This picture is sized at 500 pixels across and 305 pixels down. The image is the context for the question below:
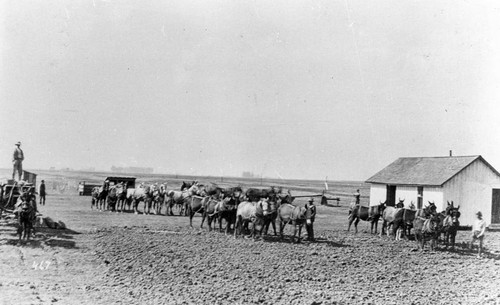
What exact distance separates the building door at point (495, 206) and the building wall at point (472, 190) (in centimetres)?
55

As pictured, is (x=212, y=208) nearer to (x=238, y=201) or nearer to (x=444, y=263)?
(x=238, y=201)

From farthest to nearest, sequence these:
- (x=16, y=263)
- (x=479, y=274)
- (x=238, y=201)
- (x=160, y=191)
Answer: (x=160, y=191) → (x=238, y=201) → (x=479, y=274) → (x=16, y=263)

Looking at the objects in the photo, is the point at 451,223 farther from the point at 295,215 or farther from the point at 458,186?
the point at 458,186

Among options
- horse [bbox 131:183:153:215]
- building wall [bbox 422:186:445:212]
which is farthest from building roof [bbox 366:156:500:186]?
horse [bbox 131:183:153:215]

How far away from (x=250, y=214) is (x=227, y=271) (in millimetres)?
6401

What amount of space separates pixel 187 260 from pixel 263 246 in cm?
387

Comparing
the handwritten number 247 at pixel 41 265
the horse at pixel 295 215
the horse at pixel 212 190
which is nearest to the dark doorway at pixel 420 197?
the horse at pixel 295 215

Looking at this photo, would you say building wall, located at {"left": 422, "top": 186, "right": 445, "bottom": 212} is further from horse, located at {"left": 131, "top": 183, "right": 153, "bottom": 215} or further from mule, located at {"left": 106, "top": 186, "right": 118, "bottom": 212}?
mule, located at {"left": 106, "top": 186, "right": 118, "bottom": 212}

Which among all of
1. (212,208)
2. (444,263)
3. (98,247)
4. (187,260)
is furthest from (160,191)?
(444,263)

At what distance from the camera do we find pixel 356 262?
549 inches

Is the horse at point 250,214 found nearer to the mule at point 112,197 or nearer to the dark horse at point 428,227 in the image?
the dark horse at point 428,227

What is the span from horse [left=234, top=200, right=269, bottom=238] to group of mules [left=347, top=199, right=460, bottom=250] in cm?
639

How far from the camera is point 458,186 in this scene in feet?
85.7

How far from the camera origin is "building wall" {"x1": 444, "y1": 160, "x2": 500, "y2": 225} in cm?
2595
